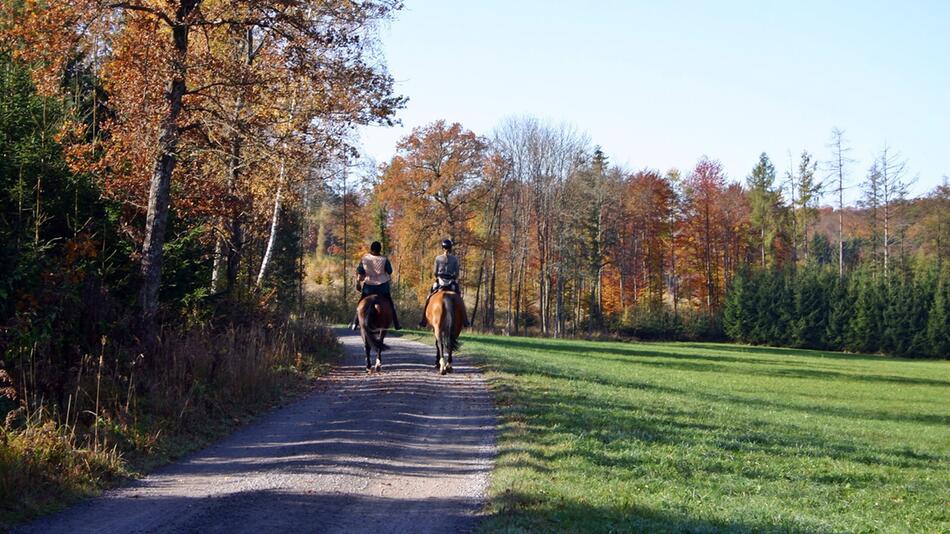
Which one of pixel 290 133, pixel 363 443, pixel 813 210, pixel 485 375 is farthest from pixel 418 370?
pixel 813 210

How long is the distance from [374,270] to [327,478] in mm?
9507

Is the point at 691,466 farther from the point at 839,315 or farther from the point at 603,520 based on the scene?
the point at 839,315

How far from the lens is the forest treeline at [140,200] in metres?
10.5

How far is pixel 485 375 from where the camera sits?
63.0 feet

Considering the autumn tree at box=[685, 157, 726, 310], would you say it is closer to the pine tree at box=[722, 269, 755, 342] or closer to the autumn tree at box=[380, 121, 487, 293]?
the pine tree at box=[722, 269, 755, 342]

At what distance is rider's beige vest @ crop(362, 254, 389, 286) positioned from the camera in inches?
704

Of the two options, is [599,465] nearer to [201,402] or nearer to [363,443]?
[363,443]

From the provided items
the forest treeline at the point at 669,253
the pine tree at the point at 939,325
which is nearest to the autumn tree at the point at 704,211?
the forest treeline at the point at 669,253

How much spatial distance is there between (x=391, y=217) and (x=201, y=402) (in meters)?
64.7

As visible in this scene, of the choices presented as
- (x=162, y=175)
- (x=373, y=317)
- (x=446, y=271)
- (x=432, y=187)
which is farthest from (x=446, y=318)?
(x=432, y=187)

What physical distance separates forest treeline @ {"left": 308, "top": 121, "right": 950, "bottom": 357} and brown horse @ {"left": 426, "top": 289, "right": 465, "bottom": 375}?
4743 cm

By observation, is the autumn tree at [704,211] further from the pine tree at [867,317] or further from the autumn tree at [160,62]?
the autumn tree at [160,62]

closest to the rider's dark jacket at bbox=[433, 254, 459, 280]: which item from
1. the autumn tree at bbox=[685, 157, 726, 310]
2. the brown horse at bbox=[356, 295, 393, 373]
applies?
the brown horse at bbox=[356, 295, 393, 373]

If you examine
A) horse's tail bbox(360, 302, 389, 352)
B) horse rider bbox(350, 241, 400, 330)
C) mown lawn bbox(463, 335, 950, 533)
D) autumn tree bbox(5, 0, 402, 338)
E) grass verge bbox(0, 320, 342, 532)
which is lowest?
mown lawn bbox(463, 335, 950, 533)
